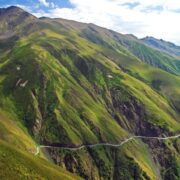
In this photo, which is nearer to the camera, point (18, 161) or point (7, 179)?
point (7, 179)

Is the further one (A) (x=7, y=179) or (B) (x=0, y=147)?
(B) (x=0, y=147)

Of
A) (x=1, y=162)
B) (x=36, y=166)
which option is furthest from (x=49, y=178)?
(x=1, y=162)

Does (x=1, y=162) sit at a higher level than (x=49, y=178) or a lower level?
higher

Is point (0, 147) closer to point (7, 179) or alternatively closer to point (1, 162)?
point (1, 162)

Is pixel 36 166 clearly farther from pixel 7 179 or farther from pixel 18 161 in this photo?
pixel 7 179

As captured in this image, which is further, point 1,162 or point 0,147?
point 0,147

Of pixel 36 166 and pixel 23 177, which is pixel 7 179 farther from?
pixel 36 166

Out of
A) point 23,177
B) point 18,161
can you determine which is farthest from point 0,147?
point 23,177
